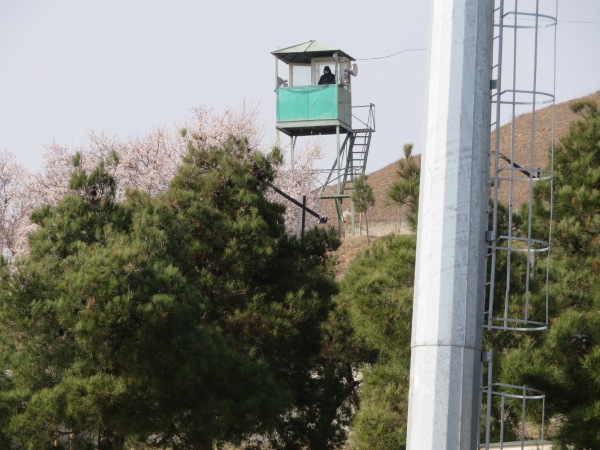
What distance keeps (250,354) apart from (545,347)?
16.1 feet

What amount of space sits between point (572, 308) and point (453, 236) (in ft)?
22.8

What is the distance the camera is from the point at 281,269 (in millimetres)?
14938

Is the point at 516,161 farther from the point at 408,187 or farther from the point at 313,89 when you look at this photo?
the point at 408,187

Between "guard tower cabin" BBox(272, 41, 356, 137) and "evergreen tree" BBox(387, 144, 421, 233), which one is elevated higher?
"guard tower cabin" BBox(272, 41, 356, 137)

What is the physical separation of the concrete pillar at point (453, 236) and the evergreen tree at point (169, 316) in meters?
6.24

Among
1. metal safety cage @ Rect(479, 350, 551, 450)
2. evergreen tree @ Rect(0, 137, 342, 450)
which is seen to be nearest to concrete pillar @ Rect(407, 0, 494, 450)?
metal safety cage @ Rect(479, 350, 551, 450)

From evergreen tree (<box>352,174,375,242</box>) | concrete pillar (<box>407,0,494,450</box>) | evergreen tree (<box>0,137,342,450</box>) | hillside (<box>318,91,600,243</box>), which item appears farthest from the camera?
hillside (<box>318,91,600,243</box>)

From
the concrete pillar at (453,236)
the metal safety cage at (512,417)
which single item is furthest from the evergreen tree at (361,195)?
the concrete pillar at (453,236)

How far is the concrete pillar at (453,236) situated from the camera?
5574mm

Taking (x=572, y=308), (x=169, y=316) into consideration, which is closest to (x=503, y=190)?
(x=572, y=308)

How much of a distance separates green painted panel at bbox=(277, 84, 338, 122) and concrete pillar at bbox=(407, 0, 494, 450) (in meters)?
28.9

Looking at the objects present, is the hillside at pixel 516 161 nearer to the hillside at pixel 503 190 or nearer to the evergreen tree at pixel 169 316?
the hillside at pixel 503 190

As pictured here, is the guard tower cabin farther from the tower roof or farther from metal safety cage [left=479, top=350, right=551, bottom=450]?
metal safety cage [left=479, top=350, right=551, bottom=450]

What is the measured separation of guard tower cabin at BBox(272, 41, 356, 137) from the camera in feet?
114
